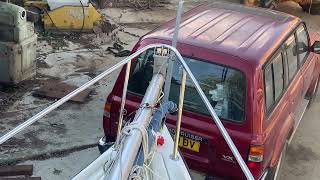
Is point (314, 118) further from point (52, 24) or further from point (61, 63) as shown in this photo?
point (52, 24)

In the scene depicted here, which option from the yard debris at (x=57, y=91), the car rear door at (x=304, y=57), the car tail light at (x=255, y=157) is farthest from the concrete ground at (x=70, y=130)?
the car rear door at (x=304, y=57)

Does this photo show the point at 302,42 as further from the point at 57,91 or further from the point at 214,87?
the point at 57,91

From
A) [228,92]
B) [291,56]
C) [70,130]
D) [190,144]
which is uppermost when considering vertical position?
[291,56]

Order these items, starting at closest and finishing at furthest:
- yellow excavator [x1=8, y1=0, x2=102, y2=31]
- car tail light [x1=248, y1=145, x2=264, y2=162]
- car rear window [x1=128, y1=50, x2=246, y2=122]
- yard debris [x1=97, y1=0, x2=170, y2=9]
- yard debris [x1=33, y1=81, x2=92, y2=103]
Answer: car tail light [x1=248, y1=145, x2=264, y2=162] → car rear window [x1=128, y1=50, x2=246, y2=122] → yard debris [x1=33, y1=81, x2=92, y2=103] → yellow excavator [x1=8, y1=0, x2=102, y2=31] → yard debris [x1=97, y1=0, x2=170, y2=9]

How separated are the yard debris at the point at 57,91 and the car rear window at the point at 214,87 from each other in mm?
2841

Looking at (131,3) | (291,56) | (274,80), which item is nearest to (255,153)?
(274,80)

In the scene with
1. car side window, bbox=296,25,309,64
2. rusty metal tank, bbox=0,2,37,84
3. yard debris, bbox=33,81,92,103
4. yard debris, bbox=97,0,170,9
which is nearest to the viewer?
car side window, bbox=296,25,309,64

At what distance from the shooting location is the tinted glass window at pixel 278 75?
532 centimetres

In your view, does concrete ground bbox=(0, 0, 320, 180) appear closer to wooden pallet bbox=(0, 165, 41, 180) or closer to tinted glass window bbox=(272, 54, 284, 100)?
wooden pallet bbox=(0, 165, 41, 180)

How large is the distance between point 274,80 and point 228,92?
2.55ft

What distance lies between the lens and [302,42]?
667 centimetres

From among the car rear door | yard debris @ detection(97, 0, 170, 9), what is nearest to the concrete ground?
the car rear door

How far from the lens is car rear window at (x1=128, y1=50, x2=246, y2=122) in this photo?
473 cm

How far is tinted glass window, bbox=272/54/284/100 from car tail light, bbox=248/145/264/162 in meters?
0.87
